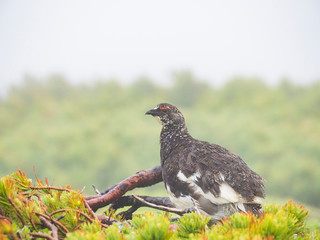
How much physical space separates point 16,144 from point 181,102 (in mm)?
7285

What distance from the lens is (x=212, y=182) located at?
2576 mm

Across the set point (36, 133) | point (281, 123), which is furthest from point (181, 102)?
point (36, 133)

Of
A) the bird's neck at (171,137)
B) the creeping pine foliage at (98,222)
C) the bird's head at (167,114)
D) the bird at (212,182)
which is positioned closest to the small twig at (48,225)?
the creeping pine foliage at (98,222)

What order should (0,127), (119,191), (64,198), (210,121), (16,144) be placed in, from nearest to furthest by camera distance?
(64,198)
(119,191)
(210,121)
(16,144)
(0,127)

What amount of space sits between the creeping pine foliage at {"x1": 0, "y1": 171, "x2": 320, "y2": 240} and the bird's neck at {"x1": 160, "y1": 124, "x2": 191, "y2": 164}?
1.22 meters

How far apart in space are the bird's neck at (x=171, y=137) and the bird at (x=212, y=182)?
0.13 metres

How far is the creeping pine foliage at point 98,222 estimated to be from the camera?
1.49m

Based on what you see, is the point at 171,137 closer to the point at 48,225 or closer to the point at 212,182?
the point at 212,182

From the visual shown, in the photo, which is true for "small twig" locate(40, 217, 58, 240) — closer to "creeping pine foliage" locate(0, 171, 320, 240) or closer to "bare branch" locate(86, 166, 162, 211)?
"creeping pine foliage" locate(0, 171, 320, 240)

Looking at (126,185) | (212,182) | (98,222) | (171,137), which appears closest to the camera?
(98,222)

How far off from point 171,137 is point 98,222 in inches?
63.7

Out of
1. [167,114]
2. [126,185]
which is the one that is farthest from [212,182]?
[167,114]

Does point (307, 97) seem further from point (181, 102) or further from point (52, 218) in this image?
point (52, 218)

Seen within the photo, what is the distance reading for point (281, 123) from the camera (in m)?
14.2
